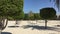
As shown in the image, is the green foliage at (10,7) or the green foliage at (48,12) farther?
the green foliage at (48,12)

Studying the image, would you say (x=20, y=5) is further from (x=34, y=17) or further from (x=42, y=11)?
(x=34, y=17)

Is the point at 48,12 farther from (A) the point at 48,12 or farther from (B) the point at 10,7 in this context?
(B) the point at 10,7

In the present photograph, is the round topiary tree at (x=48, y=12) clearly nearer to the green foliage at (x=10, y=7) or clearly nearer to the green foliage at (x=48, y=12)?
the green foliage at (x=48, y=12)

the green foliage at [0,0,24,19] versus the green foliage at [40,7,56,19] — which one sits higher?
the green foliage at [0,0,24,19]

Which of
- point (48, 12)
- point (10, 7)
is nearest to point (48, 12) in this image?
point (48, 12)

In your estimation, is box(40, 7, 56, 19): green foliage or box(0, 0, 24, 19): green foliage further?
box(40, 7, 56, 19): green foliage

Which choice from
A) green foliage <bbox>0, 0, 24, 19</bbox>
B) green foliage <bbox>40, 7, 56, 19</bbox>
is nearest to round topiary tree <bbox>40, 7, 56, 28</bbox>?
green foliage <bbox>40, 7, 56, 19</bbox>

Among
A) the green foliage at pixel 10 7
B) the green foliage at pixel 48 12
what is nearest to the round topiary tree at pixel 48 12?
the green foliage at pixel 48 12

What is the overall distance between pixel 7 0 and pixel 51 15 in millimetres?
13497

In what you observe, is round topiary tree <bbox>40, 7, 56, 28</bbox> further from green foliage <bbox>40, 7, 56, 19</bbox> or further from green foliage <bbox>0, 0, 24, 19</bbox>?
green foliage <bbox>0, 0, 24, 19</bbox>

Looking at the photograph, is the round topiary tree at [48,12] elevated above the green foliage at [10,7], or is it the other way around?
the green foliage at [10,7]

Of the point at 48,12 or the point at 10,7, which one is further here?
the point at 48,12

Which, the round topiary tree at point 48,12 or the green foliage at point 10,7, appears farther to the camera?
the round topiary tree at point 48,12

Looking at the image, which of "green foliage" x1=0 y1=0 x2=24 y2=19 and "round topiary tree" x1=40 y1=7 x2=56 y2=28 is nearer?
"green foliage" x1=0 y1=0 x2=24 y2=19
